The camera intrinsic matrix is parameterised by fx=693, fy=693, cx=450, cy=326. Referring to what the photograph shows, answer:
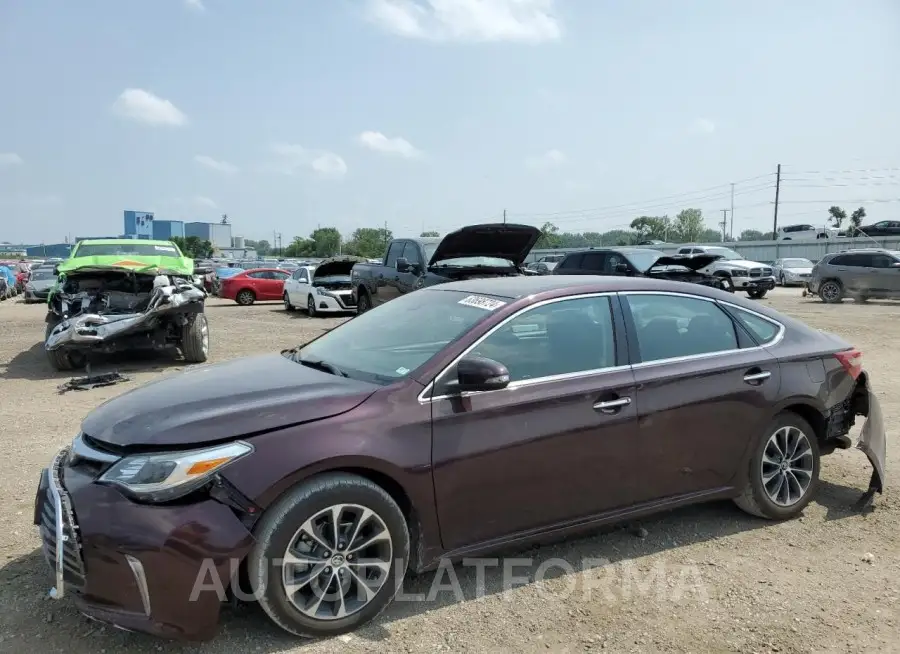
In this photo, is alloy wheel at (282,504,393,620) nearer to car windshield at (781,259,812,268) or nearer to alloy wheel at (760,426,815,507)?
alloy wheel at (760,426,815,507)

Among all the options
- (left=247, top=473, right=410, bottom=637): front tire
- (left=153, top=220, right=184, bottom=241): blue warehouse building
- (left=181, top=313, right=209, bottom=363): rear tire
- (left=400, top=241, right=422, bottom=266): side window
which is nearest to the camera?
(left=247, top=473, right=410, bottom=637): front tire

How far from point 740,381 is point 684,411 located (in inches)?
19.6

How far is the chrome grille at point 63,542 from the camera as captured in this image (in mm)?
2807

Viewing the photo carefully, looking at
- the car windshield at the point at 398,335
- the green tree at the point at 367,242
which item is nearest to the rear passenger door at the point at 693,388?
the car windshield at the point at 398,335

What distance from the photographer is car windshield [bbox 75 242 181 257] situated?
37.9 feet

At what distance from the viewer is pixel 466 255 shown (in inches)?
486

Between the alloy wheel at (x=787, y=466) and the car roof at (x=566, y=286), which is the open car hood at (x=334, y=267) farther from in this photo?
the alloy wheel at (x=787, y=466)

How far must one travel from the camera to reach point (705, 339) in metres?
4.23

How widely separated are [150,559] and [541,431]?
184cm

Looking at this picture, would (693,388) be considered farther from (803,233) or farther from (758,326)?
(803,233)

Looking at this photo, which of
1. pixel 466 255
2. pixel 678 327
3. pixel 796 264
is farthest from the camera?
pixel 796 264


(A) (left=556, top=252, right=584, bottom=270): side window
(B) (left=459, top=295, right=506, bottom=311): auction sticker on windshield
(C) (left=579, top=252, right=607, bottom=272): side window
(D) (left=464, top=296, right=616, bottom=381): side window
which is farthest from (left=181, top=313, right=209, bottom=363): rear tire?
(A) (left=556, top=252, right=584, bottom=270): side window

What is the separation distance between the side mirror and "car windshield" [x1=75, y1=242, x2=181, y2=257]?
9.71m

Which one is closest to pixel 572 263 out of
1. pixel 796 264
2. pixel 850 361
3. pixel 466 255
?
pixel 466 255
